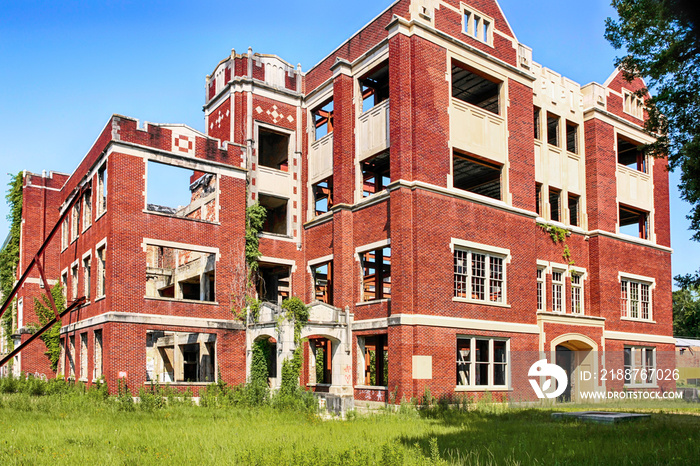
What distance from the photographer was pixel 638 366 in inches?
1388

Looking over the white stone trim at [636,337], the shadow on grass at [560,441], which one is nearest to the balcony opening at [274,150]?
the white stone trim at [636,337]

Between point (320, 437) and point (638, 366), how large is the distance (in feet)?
86.0

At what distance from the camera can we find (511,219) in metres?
29.1

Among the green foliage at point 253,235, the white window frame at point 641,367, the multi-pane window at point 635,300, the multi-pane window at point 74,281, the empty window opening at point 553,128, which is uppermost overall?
the empty window opening at point 553,128

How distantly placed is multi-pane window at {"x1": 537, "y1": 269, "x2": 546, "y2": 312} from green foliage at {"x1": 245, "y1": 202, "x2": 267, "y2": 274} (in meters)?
13.4

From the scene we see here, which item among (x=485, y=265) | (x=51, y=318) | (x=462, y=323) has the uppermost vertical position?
(x=485, y=265)

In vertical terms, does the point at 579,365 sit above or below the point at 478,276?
below

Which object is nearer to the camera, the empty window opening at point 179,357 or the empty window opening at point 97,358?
the empty window opening at point 97,358

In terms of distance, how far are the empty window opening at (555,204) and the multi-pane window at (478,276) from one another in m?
6.64

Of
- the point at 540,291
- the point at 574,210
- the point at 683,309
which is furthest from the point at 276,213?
the point at 683,309

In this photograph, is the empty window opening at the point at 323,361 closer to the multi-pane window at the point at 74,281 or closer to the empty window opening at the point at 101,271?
the empty window opening at the point at 101,271

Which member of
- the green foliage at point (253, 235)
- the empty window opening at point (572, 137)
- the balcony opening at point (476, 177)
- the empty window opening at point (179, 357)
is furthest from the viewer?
the empty window opening at point (179, 357)

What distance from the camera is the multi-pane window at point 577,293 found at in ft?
109

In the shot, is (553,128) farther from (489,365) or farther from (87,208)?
(87,208)
